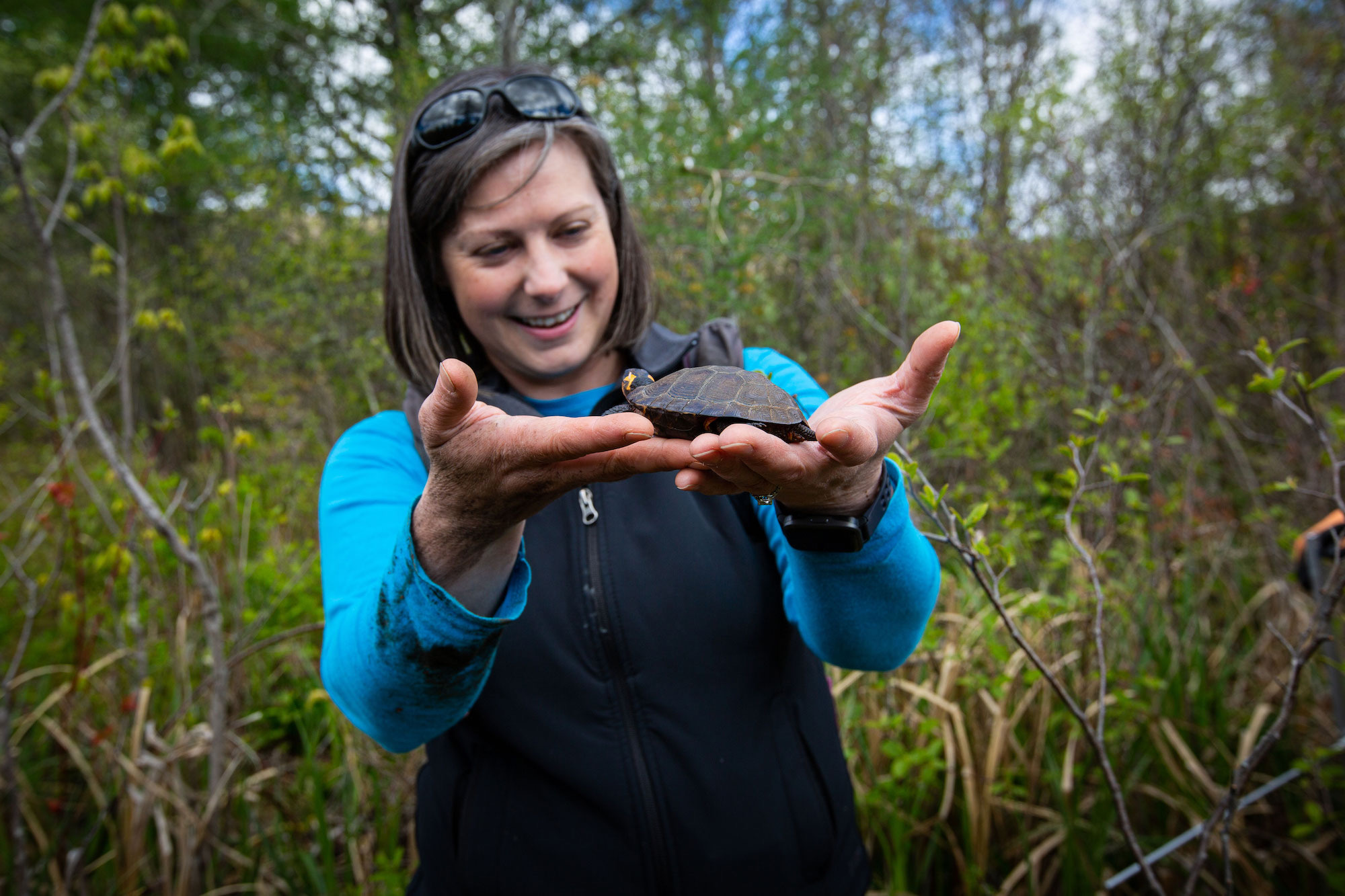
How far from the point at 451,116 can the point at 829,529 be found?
2089mm

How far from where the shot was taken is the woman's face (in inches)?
96.8

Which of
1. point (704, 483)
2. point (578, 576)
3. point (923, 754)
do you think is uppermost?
point (704, 483)

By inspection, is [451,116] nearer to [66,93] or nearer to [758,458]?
[758,458]

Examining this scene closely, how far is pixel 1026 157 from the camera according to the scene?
7.32m

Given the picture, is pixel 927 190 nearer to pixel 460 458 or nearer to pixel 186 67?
pixel 460 458

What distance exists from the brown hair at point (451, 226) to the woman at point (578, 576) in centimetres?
1

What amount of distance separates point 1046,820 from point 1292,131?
8.74 meters

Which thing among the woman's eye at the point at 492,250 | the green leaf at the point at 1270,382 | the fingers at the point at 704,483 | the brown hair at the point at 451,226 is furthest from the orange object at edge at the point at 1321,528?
the woman's eye at the point at 492,250

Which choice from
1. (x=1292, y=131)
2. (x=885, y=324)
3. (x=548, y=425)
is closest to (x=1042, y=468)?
(x=885, y=324)

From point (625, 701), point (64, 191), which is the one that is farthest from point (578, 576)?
point (64, 191)

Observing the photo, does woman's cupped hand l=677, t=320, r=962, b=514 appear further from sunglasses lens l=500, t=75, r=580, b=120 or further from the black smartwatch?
sunglasses lens l=500, t=75, r=580, b=120

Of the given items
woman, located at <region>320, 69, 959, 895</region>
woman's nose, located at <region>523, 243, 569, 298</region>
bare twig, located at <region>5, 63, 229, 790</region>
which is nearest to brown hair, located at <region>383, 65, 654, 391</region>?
woman, located at <region>320, 69, 959, 895</region>

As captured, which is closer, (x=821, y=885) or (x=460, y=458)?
(x=460, y=458)

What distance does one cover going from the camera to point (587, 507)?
219 centimetres
